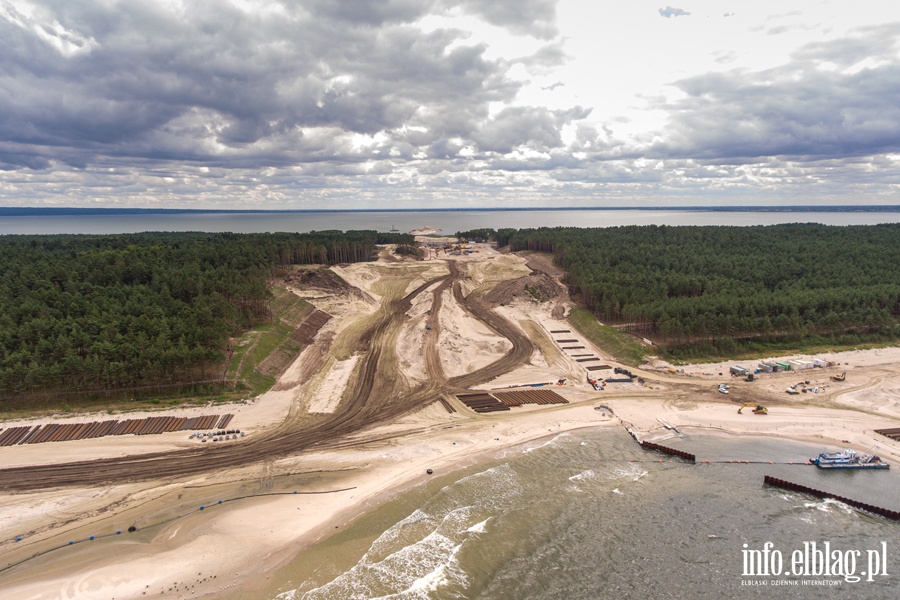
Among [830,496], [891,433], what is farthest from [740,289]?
[830,496]

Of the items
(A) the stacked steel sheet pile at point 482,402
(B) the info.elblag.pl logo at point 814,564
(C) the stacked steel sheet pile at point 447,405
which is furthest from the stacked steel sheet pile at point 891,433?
(C) the stacked steel sheet pile at point 447,405

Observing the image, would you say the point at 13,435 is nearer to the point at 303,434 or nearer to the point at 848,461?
the point at 303,434

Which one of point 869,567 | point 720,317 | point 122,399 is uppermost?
point 720,317

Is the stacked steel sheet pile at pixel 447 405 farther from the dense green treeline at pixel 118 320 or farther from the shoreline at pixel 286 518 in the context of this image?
the dense green treeline at pixel 118 320

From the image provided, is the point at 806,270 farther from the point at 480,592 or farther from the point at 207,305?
the point at 207,305

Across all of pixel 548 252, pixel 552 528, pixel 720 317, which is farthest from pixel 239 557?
pixel 548 252

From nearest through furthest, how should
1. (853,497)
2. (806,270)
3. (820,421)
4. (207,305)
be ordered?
(853,497) < (820,421) < (207,305) < (806,270)

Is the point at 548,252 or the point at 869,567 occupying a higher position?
the point at 548,252
